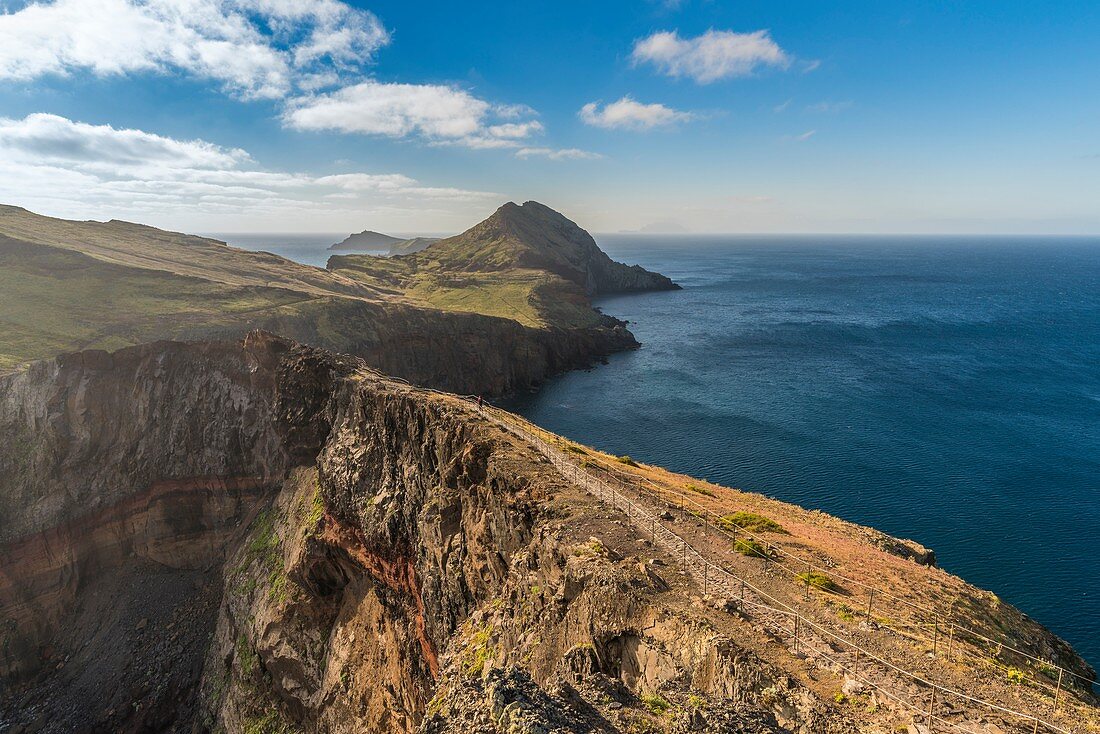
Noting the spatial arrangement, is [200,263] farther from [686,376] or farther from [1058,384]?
[1058,384]

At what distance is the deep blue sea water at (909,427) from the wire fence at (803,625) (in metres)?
43.4

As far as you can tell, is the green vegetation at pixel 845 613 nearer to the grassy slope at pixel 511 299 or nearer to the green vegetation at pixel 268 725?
the green vegetation at pixel 268 725

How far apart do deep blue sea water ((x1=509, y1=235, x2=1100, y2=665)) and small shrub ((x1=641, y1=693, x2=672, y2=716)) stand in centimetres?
5550

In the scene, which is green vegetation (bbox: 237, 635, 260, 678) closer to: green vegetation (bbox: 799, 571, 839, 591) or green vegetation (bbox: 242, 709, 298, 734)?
green vegetation (bbox: 242, 709, 298, 734)

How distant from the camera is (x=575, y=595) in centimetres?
2255

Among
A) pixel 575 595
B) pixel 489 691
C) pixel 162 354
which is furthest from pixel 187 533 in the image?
pixel 489 691

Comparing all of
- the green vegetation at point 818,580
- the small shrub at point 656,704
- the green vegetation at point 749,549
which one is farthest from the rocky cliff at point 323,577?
the green vegetation at point 818,580

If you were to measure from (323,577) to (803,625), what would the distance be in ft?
131

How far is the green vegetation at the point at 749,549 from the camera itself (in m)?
27.3

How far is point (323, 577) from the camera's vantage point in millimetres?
45094

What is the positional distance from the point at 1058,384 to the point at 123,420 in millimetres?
167679

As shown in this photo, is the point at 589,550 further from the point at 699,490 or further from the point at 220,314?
the point at 220,314

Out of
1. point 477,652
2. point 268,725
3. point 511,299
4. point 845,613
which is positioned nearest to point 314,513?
point 268,725

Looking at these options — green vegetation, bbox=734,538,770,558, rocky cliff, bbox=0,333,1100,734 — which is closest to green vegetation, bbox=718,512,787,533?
rocky cliff, bbox=0,333,1100,734
